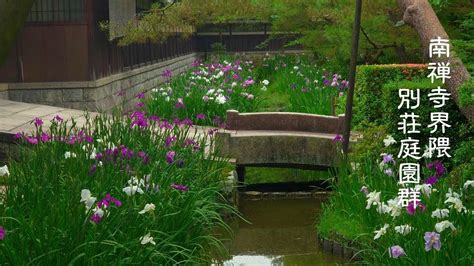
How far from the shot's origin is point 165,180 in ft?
24.5

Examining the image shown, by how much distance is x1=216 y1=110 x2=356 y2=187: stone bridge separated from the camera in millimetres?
12383

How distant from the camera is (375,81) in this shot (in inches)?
560

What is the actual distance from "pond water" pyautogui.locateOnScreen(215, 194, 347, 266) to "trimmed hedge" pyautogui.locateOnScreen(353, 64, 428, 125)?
2527 millimetres

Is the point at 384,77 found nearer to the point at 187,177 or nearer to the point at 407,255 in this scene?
the point at 187,177

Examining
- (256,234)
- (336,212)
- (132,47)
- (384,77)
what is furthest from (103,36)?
(336,212)

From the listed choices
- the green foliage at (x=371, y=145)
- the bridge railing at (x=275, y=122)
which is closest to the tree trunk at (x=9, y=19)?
the green foliage at (x=371, y=145)

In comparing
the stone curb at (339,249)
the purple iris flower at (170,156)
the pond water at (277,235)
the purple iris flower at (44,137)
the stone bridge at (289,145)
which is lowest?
the pond water at (277,235)

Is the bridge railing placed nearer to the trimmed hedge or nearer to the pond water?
the trimmed hedge

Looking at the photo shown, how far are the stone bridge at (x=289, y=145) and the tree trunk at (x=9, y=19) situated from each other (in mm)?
8258

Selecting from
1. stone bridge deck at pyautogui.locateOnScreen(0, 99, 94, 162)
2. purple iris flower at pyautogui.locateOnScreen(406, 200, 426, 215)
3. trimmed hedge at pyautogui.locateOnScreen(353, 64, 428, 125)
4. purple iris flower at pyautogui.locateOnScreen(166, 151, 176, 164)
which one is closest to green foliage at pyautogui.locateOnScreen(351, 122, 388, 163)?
purple iris flower at pyautogui.locateOnScreen(166, 151, 176, 164)

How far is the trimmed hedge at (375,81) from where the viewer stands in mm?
13711

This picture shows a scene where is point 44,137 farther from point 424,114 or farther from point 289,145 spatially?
point 289,145

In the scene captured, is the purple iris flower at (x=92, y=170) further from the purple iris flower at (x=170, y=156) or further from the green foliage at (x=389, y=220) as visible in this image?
the green foliage at (x=389, y=220)

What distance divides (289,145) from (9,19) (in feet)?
29.7
